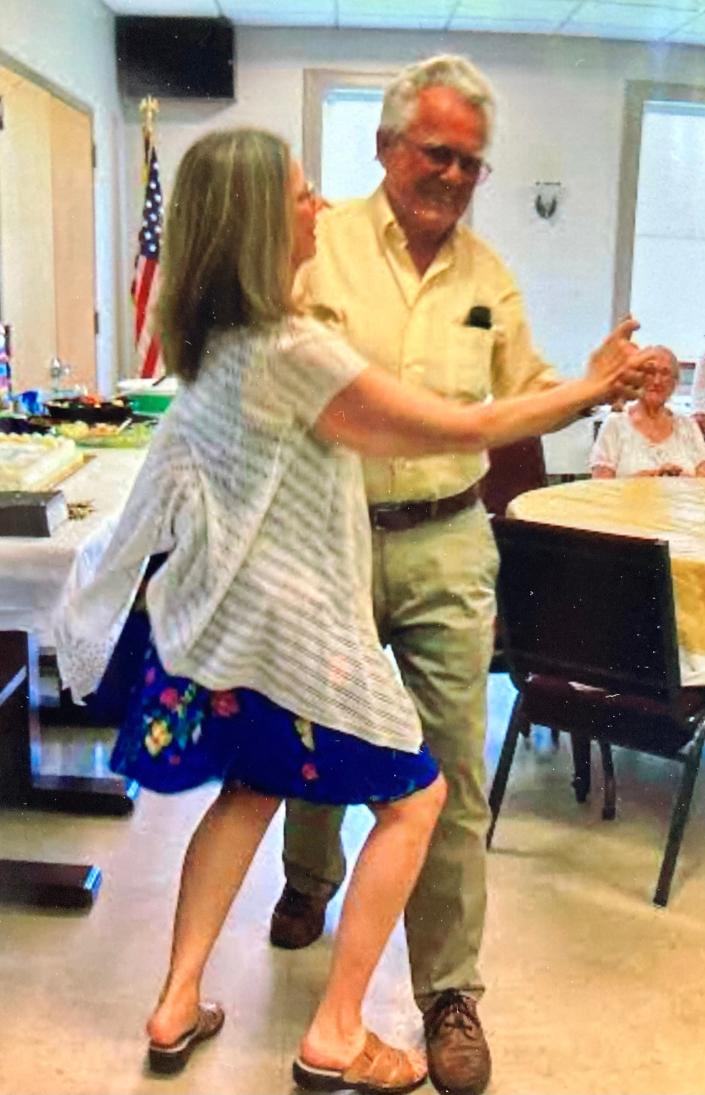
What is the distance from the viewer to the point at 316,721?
1.38 meters

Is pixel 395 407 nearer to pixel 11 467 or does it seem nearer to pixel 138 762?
pixel 138 762

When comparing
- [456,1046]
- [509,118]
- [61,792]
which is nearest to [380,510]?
[456,1046]

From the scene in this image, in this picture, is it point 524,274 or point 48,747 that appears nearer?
point 48,747

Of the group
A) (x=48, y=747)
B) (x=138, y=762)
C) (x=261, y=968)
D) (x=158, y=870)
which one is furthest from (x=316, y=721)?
(x=48, y=747)

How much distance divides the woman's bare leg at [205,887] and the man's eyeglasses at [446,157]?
2.68 feet

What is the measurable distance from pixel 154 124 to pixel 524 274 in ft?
5.00

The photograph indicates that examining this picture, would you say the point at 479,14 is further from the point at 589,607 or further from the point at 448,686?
the point at 448,686

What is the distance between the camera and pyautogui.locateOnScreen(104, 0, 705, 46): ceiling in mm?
4062

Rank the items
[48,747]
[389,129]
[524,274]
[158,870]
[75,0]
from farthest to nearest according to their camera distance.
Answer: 1. [524,274]
2. [75,0]
3. [48,747]
4. [158,870]
5. [389,129]

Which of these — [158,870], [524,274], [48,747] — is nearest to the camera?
[158,870]

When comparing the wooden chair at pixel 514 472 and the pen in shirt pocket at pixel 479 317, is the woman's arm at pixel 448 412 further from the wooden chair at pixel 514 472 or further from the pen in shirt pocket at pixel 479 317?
the wooden chair at pixel 514 472

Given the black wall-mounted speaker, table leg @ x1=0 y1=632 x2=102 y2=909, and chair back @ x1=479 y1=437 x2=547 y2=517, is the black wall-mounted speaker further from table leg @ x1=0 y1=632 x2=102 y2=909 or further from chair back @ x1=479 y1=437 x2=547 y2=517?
table leg @ x1=0 y1=632 x2=102 y2=909

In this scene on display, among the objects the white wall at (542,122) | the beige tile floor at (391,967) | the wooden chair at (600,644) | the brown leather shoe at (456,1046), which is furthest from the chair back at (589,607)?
the white wall at (542,122)

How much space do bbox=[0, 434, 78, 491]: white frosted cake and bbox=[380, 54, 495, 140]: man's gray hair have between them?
0.80m
